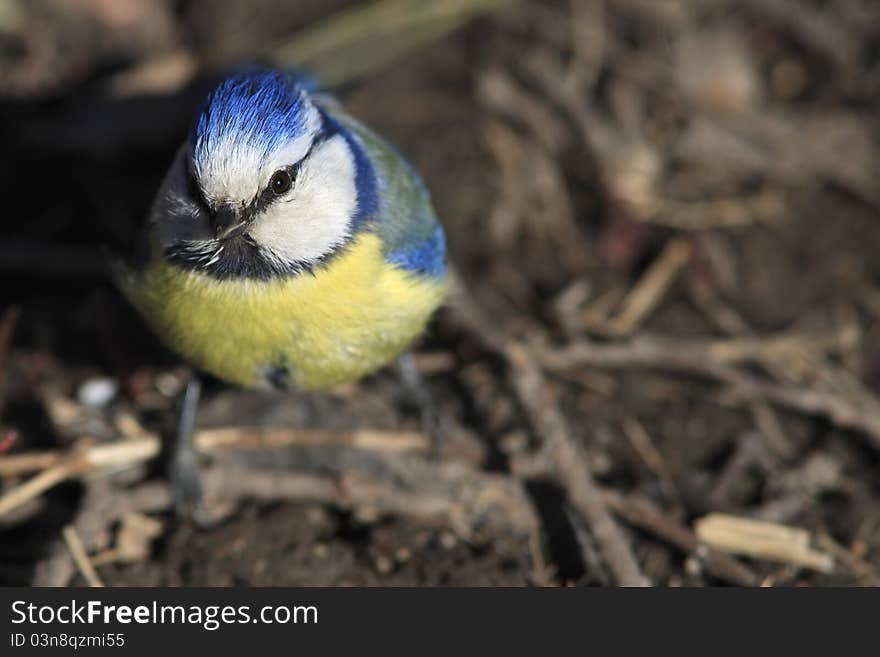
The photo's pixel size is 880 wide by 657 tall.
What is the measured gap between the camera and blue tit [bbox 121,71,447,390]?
8.07 feet

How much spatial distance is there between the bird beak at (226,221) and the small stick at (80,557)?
1079 mm

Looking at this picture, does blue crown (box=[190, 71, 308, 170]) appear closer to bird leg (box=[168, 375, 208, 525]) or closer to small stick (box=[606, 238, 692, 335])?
bird leg (box=[168, 375, 208, 525])

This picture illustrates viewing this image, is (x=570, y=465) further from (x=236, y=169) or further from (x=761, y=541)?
(x=236, y=169)

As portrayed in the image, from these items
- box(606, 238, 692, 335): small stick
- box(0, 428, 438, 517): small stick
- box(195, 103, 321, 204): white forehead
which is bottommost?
box(0, 428, 438, 517): small stick

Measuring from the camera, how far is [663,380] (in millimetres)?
3738

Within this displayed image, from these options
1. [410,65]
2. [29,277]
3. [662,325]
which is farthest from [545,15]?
[29,277]

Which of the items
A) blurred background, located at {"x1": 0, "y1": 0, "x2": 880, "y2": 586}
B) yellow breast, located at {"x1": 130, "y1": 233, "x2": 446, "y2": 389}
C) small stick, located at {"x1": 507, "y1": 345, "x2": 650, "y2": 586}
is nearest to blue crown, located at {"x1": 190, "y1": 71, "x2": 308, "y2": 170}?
yellow breast, located at {"x1": 130, "y1": 233, "x2": 446, "y2": 389}

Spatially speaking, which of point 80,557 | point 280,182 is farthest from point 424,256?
point 80,557

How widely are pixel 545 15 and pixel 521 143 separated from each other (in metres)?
0.78

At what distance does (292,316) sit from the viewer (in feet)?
8.90

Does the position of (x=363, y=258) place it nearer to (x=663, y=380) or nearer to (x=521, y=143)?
(x=663, y=380)

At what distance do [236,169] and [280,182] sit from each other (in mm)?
134

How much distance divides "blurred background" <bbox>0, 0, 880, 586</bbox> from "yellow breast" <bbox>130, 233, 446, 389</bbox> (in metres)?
0.47

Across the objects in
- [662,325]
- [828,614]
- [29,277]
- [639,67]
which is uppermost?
[639,67]
